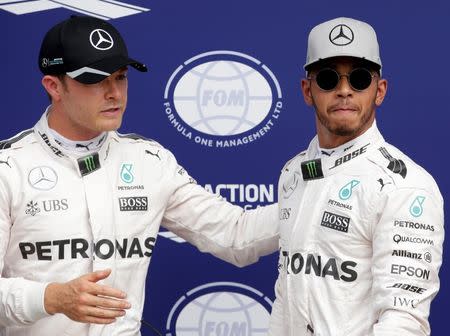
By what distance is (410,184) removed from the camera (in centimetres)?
211

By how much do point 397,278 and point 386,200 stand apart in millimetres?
177

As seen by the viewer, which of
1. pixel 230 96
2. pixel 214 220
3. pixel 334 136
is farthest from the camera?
pixel 230 96

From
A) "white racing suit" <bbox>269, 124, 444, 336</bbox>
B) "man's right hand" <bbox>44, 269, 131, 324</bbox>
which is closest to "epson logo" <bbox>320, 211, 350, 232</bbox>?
"white racing suit" <bbox>269, 124, 444, 336</bbox>

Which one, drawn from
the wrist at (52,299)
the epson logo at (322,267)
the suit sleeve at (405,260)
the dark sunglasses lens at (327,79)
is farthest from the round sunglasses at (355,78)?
the wrist at (52,299)

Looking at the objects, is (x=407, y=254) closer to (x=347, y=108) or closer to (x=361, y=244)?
(x=361, y=244)

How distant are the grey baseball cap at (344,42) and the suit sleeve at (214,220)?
513 mm

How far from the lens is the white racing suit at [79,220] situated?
2.37 m

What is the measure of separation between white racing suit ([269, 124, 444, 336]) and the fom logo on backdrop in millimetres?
721

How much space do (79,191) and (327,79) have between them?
695mm

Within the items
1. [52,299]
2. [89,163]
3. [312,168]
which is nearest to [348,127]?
[312,168]

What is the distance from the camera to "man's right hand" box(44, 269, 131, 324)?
7.03ft

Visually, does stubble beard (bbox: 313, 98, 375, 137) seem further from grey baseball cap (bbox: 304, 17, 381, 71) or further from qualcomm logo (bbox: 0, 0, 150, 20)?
qualcomm logo (bbox: 0, 0, 150, 20)

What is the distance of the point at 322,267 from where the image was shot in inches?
86.3

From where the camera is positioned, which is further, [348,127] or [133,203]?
[133,203]
